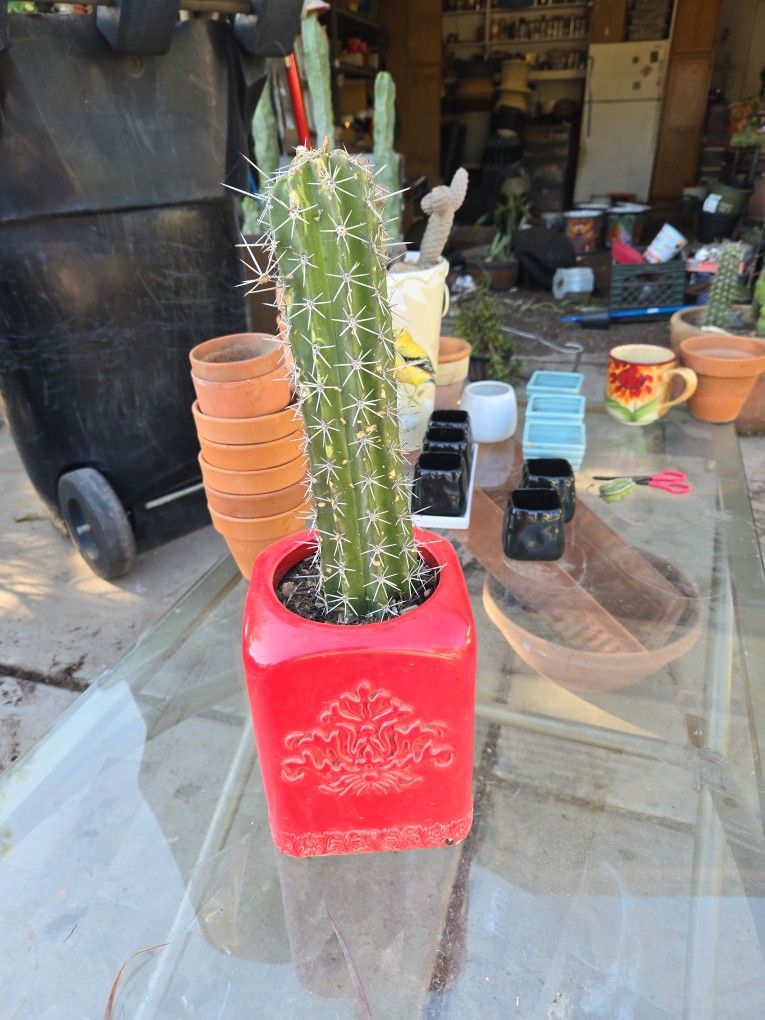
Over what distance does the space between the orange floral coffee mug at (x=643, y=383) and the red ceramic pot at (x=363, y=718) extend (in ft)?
2.49

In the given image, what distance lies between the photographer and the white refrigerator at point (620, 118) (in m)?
4.13

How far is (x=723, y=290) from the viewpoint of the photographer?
4.73 feet

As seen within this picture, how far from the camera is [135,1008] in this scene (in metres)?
0.46

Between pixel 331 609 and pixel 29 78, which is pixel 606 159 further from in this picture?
pixel 331 609

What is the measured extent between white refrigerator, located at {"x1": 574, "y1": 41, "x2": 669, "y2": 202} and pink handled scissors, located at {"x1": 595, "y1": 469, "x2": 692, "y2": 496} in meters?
4.22

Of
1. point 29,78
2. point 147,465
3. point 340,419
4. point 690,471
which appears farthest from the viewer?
point 147,465

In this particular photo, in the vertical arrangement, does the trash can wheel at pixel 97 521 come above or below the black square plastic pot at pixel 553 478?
below

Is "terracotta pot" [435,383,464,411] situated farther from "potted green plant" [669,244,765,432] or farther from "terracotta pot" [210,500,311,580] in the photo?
"potted green plant" [669,244,765,432]

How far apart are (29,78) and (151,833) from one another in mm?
1002

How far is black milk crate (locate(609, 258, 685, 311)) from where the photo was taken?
2301mm

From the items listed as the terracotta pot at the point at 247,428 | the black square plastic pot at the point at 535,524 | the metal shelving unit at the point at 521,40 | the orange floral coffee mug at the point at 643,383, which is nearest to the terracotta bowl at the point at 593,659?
the black square plastic pot at the point at 535,524

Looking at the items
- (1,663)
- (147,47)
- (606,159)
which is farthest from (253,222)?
(606,159)

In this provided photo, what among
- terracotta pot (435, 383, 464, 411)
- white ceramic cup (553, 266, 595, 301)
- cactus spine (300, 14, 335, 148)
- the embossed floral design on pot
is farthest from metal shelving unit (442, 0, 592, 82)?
the embossed floral design on pot

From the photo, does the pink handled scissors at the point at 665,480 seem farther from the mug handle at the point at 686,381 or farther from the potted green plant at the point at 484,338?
the potted green plant at the point at 484,338
